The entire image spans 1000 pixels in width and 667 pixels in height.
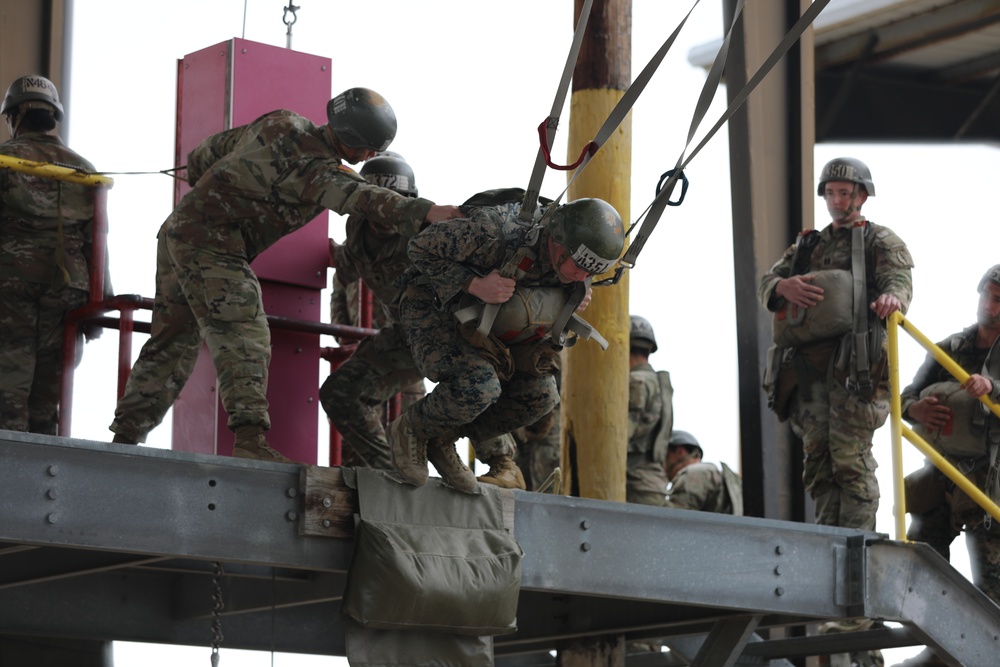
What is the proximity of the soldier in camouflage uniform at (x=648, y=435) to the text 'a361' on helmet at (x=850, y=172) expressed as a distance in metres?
2.46

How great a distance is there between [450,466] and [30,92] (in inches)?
132

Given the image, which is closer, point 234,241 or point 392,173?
point 234,241

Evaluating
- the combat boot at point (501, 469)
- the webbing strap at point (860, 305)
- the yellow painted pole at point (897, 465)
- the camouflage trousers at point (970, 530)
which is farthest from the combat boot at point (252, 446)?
the camouflage trousers at point (970, 530)

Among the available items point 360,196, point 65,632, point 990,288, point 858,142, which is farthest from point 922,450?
point 858,142

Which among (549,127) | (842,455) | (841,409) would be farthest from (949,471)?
(549,127)

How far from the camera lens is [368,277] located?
723cm

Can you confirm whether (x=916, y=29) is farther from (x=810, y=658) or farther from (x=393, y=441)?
(x=393, y=441)

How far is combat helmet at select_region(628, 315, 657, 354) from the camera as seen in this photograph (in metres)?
11.2

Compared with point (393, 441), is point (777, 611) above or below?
below

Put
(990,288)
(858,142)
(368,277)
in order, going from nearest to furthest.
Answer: (368,277), (990,288), (858,142)

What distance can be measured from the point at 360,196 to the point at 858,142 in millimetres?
14015

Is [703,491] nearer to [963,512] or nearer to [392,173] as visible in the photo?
[963,512]

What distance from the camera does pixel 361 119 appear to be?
641 cm

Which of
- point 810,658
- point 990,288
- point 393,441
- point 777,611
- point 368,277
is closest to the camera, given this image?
point 393,441
